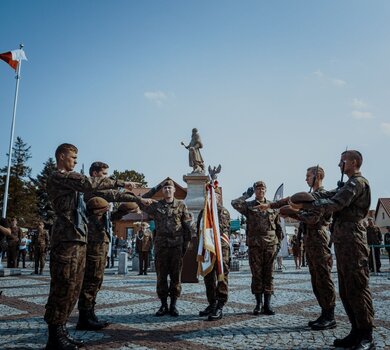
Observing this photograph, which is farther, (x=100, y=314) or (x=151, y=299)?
(x=151, y=299)

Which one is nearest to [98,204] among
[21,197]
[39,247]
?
[39,247]

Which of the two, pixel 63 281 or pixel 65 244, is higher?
pixel 65 244

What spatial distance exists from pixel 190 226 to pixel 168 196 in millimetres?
678

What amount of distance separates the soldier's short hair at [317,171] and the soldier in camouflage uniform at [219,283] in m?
1.87

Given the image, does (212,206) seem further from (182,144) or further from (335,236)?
(182,144)

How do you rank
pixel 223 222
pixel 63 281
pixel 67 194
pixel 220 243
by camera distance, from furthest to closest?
pixel 223 222, pixel 220 243, pixel 67 194, pixel 63 281

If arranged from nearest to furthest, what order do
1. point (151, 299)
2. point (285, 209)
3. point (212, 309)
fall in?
point (285, 209) → point (212, 309) → point (151, 299)

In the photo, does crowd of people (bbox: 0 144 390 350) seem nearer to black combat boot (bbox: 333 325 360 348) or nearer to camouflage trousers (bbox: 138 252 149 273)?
black combat boot (bbox: 333 325 360 348)

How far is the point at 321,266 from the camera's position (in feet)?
17.1

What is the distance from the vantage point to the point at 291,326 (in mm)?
5199

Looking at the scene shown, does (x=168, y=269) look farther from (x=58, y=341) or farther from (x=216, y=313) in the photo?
(x=58, y=341)

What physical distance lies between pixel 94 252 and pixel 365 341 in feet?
11.9

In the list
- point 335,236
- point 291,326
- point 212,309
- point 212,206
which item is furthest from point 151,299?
point 335,236

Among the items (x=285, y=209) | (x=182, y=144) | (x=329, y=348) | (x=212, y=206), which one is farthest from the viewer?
(x=182, y=144)
